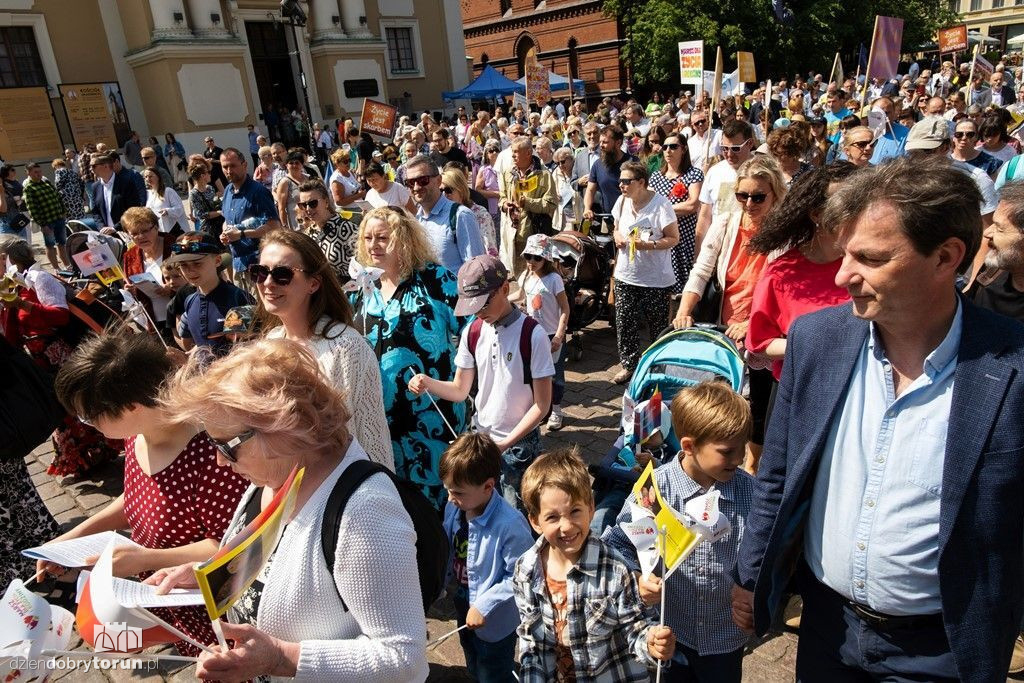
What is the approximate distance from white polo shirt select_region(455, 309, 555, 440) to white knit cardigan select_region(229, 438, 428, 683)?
177 cm

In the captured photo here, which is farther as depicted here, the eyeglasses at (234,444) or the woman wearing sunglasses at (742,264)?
the woman wearing sunglasses at (742,264)

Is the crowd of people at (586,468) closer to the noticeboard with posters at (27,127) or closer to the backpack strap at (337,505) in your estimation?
the backpack strap at (337,505)

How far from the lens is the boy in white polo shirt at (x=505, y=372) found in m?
3.35

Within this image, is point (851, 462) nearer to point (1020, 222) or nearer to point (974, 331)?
point (974, 331)

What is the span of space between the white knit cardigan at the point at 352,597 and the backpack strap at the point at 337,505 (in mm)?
13

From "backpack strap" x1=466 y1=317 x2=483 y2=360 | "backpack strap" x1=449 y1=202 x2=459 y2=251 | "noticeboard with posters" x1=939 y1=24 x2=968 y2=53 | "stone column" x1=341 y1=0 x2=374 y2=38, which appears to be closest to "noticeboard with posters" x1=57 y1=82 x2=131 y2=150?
"stone column" x1=341 y1=0 x2=374 y2=38

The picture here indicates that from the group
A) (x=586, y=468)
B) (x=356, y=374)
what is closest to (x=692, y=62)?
(x=356, y=374)

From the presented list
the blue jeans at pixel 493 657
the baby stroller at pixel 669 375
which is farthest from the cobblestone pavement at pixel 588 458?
the baby stroller at pixel 669 375

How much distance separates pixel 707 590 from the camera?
2.33 m

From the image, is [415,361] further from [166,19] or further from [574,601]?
[166,19]

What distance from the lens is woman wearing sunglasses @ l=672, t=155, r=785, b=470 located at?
366 centimetres

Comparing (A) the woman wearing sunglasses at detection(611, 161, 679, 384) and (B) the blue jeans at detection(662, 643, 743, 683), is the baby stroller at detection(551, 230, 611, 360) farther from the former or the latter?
(B) the blue jeans at detection(662, 643, 743, 683)

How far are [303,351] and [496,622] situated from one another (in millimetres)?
1371

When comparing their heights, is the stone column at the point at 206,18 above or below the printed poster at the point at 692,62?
above
